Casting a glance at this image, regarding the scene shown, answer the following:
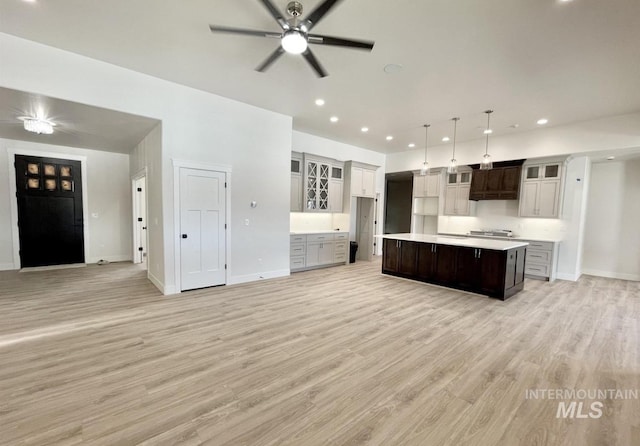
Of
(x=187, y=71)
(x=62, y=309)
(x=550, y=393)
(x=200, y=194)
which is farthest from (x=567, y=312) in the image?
(x=62, y=309)

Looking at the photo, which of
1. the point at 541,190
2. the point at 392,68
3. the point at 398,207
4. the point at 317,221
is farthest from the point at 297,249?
the point at 398,207

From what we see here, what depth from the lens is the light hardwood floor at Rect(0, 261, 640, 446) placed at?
1.81m

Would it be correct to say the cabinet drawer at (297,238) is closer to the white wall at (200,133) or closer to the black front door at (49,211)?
the white wall at (200,133)

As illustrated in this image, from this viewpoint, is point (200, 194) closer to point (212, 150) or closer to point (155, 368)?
point (212, 150)

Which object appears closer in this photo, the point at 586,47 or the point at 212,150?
the point at 586,47

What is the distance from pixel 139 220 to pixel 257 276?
12.7ft

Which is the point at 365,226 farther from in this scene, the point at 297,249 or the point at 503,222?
the point at 503,222

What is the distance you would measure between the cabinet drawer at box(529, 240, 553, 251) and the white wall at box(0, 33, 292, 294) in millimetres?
5587

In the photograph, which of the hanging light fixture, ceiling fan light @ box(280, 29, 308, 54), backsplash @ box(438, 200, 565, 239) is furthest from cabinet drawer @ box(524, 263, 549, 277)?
ceiling fan light @ box(280, 29, 308, 54)

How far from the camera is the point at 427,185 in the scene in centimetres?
816

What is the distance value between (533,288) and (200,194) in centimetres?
661

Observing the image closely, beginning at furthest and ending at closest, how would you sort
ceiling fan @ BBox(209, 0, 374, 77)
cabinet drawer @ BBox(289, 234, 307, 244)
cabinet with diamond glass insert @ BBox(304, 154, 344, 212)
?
1. cabinet with diamond glass insert @ BBox(304, 154, 344, 212)
2. cabinet drawer @ BBox(289, 234, 307, 244)
3. ceiling fan @ BBox(209, 0, 374, 77)

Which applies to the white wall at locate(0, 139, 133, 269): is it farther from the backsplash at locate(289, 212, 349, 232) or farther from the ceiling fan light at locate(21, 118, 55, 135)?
the backsplash at locate(289, 212, 349, 232)

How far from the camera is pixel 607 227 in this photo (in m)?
6.36
